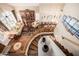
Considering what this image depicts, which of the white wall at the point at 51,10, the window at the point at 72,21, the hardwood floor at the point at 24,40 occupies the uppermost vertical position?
the white wall at the point at 51,10

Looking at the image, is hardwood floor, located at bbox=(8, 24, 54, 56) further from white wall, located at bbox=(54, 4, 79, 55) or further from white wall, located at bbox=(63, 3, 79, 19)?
white wall, located at bbox=(63, 3, 79, 19)

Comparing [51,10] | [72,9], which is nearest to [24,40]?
[51,10]

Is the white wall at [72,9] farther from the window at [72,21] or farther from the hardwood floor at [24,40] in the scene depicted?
the hardwood floor at [24,40]

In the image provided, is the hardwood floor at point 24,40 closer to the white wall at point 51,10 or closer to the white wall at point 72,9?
the white wall at point 51,10

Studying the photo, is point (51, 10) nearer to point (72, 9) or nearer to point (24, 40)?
point (72, 9)

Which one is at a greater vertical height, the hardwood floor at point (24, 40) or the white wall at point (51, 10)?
the white wall at point (51, 10)

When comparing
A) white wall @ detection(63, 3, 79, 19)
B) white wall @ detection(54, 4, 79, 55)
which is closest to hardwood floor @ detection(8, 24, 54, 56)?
white wall @ detection(54, 4, 79, 55)

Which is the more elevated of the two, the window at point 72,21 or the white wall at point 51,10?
the white wall at point 51,10

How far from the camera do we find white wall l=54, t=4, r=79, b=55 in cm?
148

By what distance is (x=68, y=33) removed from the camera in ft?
4.94

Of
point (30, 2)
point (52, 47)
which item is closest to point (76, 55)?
point (52, 47)

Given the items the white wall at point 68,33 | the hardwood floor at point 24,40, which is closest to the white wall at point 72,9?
the white wall at point 68,33

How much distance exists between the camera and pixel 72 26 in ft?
4.89

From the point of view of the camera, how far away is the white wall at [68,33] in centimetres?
148
